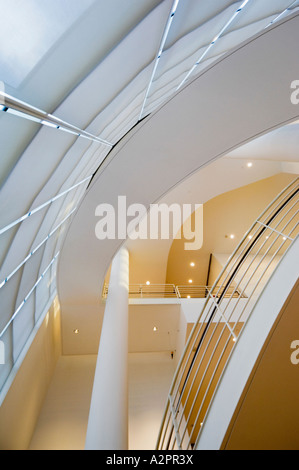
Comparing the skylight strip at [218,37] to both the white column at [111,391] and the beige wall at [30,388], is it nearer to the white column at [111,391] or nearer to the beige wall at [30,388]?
the white column at [111,391]

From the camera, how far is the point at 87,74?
2422 millimetres

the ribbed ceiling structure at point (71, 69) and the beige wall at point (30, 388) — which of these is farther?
the beige wall at point (30, 388)

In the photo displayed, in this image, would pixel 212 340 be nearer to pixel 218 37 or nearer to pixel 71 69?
pixel 218 37

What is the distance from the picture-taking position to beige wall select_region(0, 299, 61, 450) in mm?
5363

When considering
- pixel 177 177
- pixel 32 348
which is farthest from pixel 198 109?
pixel 32 348

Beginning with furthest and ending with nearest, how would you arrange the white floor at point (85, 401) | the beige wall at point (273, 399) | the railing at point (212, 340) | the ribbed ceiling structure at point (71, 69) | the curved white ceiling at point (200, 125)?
the white floor at point (85, 401), the curved white ceiling at point (200, 125), the railing at point (212, 340), the beige wall at point (273, 399), the ribbed ceiling structure at point (71, 69)

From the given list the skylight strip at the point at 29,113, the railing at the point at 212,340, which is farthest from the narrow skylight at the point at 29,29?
the railing at the point at 212,340

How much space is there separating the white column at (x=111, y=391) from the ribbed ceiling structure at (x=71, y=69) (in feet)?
6.69

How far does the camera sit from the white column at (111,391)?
348 cm

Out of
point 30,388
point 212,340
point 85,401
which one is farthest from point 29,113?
point 85,401

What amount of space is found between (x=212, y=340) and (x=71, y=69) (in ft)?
28.8

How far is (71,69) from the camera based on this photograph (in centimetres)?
217

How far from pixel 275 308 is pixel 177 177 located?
4.10 meters

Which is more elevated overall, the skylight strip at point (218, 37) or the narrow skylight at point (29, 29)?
the skylight strip at point (218, 37)
